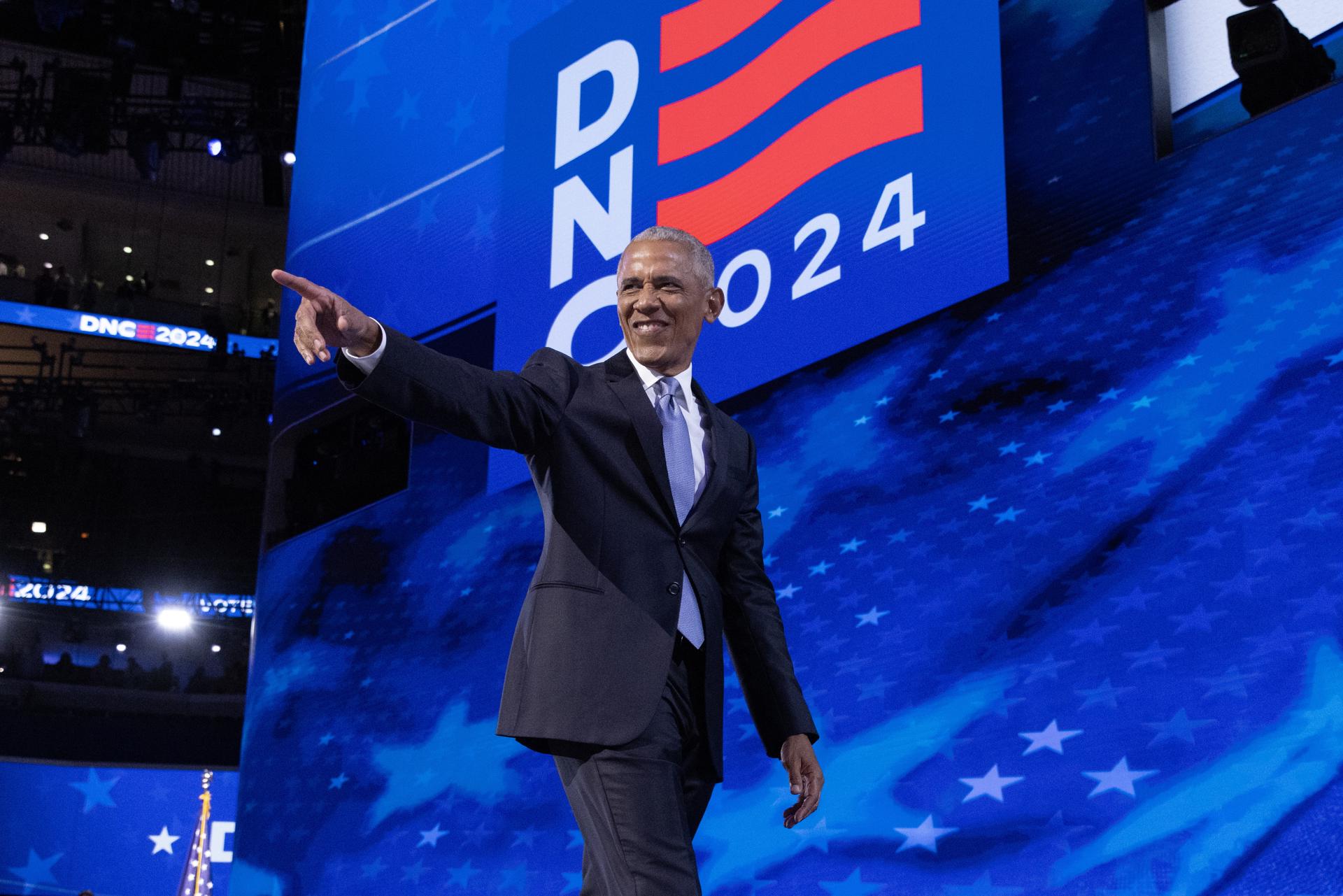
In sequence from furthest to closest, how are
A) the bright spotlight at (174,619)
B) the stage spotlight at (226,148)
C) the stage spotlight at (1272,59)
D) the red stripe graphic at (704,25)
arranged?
the bright spotlight at (174,619) → the stage spotlight at (226,148) → the red stripe graphic at (704,25) → the stage spotlight at (1272,59)

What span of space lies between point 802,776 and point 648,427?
558 millimetres

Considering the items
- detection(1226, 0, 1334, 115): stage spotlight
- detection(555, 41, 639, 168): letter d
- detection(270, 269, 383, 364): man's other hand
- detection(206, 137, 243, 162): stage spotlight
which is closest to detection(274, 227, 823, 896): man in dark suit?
detection(270, 269, 383, 364): man's other hand

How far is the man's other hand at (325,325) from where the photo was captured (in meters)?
1.49

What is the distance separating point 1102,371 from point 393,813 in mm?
3225

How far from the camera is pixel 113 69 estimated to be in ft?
40.1

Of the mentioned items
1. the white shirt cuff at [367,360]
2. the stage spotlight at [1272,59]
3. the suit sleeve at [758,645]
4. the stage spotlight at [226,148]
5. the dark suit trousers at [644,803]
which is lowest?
the dark suit trousers at [644,803]

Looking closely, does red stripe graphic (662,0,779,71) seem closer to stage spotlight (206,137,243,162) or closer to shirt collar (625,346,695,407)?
shirt collar (625,346,695,407)

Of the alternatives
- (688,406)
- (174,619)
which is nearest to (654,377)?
(688,406)

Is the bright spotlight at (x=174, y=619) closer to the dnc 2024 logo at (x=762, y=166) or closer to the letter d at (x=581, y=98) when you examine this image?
the dnc 2024 logo at (x=762, y=166)

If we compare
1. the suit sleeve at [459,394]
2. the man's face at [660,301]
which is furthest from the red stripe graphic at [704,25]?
the suit sleeve at [459,394]

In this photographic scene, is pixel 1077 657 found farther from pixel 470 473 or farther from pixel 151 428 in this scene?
pixel 151 428

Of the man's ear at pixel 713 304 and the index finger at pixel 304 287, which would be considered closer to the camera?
the index finger at pixel 304 287

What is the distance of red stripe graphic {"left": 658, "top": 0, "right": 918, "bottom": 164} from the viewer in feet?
13.6

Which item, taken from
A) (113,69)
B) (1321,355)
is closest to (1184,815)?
(1321,355)
